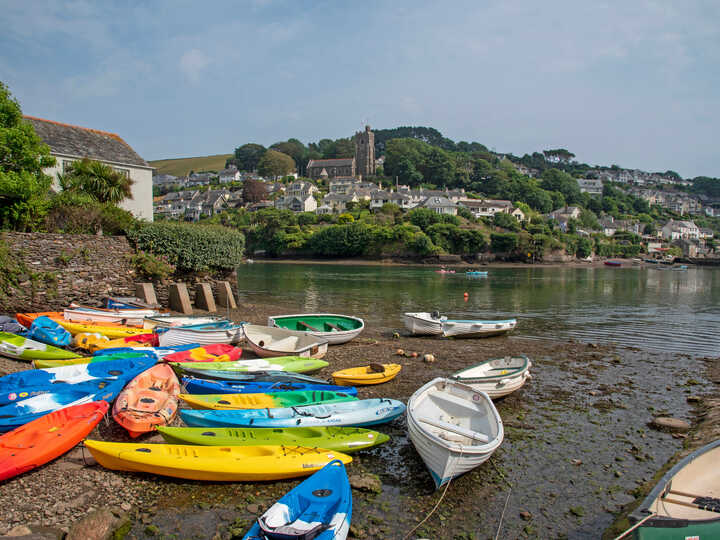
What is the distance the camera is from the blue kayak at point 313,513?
199 inches

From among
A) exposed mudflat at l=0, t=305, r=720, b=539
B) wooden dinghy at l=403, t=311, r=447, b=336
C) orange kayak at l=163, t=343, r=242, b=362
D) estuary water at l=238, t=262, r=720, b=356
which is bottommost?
estuary water at l=238, t=262, r=720, b=356

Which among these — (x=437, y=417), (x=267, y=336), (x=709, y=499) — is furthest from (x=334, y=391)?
(x=709, y=499)

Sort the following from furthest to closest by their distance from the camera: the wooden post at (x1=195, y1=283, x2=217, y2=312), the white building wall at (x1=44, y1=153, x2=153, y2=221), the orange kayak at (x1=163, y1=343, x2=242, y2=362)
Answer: the white building wall at (x1=44, y1=153, x2=153, y2=221) → the wooden post at (x1=195, y1=283, x2=217, y2=312) → the orange kayak at (x1=163, y1=343, x2=242, y2=362)

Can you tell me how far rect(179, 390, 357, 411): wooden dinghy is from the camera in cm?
895

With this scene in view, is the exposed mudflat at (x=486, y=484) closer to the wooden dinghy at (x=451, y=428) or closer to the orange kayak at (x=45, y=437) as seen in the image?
the orange kayak at (x=45, y=437)

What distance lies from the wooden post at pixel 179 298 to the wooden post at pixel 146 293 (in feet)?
2.92

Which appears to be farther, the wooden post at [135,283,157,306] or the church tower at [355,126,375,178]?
the church tower at [355,126,375,178]

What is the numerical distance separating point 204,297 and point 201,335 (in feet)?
29.0

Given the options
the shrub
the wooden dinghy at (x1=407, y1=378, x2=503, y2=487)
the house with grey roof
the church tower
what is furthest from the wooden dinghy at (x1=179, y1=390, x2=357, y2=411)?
the church tower

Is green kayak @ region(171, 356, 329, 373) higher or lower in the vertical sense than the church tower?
lower

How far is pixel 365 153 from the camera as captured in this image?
174000mm

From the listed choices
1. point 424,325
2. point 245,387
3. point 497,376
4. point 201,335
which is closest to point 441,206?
point 424,325

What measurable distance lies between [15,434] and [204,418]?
2885mm

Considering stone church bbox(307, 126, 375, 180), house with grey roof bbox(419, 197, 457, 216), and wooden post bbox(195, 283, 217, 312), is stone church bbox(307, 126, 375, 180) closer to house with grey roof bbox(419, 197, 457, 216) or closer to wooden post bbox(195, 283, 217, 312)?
house with grey roof bbox(419, 197, 457, 216)
